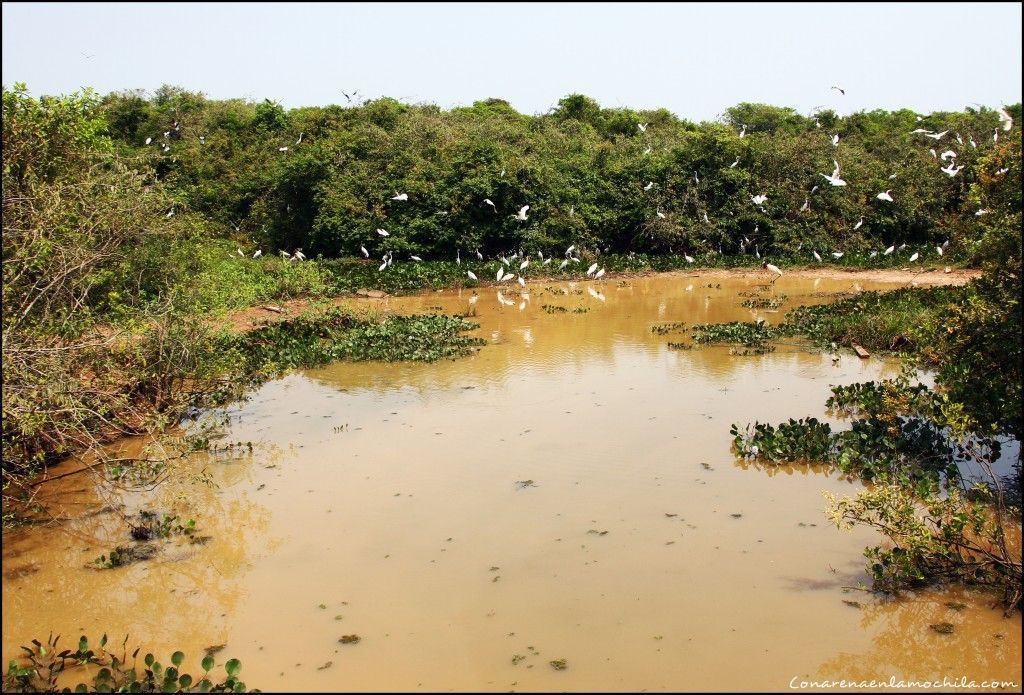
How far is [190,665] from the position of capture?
5.35 metres

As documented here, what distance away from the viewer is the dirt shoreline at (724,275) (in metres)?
16.7

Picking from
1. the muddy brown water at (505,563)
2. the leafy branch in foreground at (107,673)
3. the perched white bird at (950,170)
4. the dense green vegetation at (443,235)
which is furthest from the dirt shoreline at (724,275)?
the leafy branch in foreground at (107,673)

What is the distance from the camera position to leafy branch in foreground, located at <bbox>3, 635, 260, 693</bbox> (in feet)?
16.2

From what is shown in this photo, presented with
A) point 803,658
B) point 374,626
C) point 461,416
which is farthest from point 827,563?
point 461,416

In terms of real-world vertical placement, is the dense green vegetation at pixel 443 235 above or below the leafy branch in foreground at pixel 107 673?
above

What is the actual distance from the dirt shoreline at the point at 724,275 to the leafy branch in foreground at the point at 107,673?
9.98 meters

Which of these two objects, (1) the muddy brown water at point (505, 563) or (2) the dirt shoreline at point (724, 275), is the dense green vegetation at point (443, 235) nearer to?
(2) the dirt shoreline at point (724, 275)

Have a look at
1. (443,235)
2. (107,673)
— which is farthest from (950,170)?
(107,673)

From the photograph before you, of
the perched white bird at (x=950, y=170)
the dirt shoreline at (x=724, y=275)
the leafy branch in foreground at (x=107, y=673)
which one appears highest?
the perched white bird at (x=950, y=170)

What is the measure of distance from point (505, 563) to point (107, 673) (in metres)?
2.85

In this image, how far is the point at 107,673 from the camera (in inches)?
197

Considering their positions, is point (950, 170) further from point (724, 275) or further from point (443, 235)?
point (443, 235)

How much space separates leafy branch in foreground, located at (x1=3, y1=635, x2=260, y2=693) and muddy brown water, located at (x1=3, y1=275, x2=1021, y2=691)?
25 centimetres

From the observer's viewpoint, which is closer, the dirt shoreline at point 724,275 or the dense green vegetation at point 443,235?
the dense green vegetation at point 443,235
